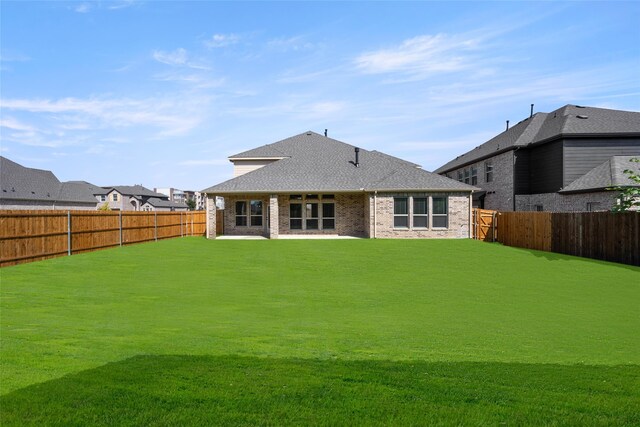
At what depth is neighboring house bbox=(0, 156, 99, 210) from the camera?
4803 cm

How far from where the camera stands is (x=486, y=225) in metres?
26.3

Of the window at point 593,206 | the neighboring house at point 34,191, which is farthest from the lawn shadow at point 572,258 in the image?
the neighboring house at point 34,191

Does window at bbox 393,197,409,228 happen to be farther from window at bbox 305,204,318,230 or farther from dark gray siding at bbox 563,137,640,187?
dark gray siding at bbox 563,137,640,187

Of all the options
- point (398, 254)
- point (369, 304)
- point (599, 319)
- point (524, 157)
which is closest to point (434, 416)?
point (369, 304)

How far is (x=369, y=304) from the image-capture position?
942cm

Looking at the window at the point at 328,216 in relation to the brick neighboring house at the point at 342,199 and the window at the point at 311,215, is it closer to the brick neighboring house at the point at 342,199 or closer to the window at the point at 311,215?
the brick neighboring house at the point at 342,199

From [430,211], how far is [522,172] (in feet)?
31.5

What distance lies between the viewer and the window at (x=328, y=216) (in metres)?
29.2

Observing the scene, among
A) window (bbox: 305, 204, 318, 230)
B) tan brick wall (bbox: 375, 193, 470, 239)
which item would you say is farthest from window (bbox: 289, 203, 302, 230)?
tan brick wall (bbox: 375, 193, 470, 239)

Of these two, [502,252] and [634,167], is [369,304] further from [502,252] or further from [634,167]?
[634,167]

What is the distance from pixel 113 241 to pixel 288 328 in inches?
698

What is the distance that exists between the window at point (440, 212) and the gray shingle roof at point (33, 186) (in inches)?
1836

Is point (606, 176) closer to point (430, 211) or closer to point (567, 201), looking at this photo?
point (567, 201)

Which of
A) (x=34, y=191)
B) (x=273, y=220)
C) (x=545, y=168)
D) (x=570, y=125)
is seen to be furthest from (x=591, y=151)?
(x=34, y=191)
